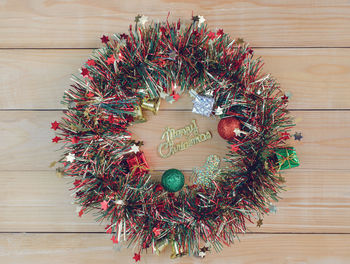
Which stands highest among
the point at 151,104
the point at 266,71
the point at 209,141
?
the point at 266,71

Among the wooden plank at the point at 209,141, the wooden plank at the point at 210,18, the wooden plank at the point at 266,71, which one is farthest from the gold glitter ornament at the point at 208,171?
the wooden plank at the point at 210,18

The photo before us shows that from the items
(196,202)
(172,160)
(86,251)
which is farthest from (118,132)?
(86,251)

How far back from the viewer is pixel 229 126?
2.87 feet

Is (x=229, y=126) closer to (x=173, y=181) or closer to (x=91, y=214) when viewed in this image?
(x=173, y=181)

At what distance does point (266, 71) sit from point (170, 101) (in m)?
0.34

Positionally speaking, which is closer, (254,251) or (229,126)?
(229,126)

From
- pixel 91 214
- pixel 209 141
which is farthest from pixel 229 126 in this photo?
pixel 91 214

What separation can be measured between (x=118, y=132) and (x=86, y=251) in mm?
449

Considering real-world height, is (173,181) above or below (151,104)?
below

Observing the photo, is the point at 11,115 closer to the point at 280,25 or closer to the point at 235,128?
the point at 235,128

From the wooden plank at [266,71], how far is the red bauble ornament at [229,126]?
15cm

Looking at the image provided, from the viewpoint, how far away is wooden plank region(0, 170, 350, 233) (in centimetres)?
99

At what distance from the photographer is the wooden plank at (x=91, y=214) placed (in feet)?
3.24

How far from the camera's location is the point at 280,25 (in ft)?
3.18
